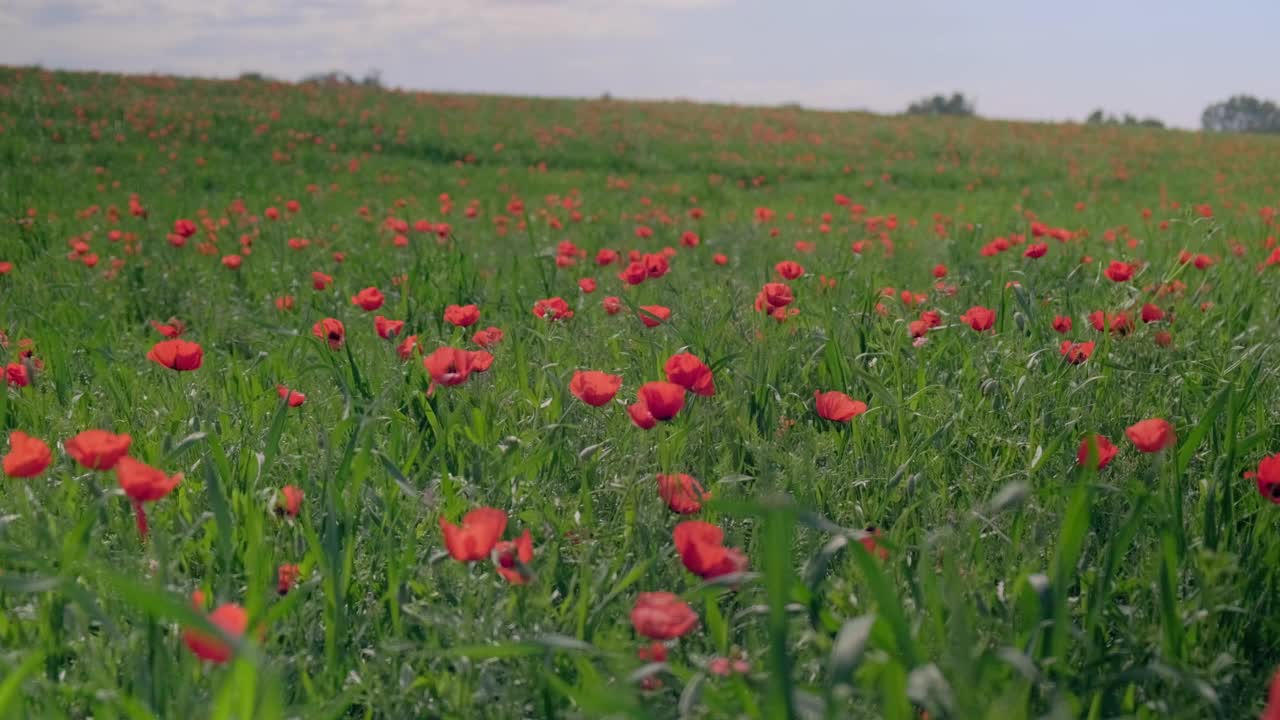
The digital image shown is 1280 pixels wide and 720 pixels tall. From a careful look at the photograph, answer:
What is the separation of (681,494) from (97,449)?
35.9 inches

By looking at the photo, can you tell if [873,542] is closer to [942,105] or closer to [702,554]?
[702,554]

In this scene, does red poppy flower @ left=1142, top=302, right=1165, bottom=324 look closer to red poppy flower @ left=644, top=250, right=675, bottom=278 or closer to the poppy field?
the poppy field

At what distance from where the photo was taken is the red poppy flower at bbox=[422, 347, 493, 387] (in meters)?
1.93

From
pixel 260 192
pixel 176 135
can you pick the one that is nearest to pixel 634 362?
pixel 260 192

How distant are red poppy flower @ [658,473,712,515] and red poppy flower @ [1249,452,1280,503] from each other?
2.92ft

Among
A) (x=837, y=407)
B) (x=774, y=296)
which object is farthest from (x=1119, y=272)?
(x=837, y=407)

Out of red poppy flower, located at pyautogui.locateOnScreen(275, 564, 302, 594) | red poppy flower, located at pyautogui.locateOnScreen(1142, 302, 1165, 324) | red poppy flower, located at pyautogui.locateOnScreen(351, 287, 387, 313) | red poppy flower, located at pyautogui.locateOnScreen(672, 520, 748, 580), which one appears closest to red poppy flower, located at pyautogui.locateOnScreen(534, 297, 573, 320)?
red poppy flower, located at pyautogui.locateOnScreen(351, 287, 387, 313)

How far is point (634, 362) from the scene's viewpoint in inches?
107

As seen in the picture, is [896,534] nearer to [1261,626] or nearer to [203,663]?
[1261,626]

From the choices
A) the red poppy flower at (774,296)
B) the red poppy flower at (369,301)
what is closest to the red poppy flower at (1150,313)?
the red poppy flower at (774,296)

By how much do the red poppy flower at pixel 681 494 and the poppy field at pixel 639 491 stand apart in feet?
0.04

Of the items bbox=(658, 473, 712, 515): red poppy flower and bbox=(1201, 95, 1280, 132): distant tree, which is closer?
bbox=(658, 473, 712, 515): red poppy flower

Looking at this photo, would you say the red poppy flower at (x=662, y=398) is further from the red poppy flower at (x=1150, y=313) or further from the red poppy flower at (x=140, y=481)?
the red poppy flower at (x=1150, y=313)

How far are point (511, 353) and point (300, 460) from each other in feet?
2.72
